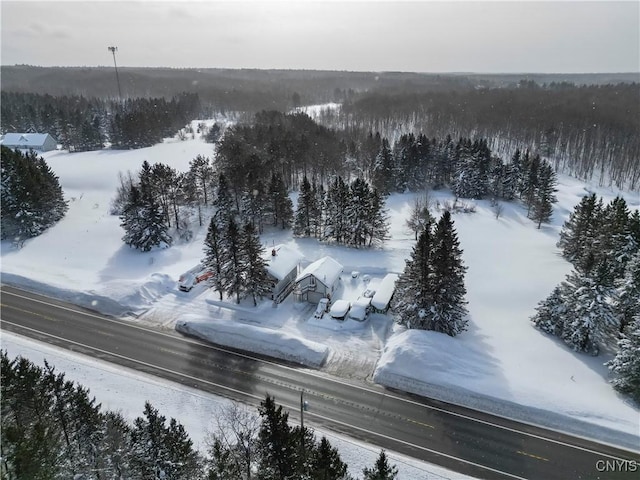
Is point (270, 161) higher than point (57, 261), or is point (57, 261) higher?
point (270, 161)

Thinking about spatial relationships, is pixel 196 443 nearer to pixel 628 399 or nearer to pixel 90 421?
pixel 90 421

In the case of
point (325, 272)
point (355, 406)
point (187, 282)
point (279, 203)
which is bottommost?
point (355, 406)

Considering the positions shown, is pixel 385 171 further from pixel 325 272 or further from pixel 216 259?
pixel 216 259

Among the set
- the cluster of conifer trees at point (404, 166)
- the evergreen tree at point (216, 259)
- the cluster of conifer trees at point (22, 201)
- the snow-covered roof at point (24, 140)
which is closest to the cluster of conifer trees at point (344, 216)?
the evergreen tree at point (216, 259)

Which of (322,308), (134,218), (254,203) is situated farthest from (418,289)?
(134,218)

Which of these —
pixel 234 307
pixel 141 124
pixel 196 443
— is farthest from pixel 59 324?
pixel 141 124

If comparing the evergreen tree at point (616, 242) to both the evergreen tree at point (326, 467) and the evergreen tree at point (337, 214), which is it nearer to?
the evergreen tree at point (337, 214)

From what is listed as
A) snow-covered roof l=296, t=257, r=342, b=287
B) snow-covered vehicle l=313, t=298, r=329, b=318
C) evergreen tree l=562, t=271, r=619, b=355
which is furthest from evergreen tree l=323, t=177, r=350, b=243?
evergreen tree l=562, t=271, r=619, b=355
